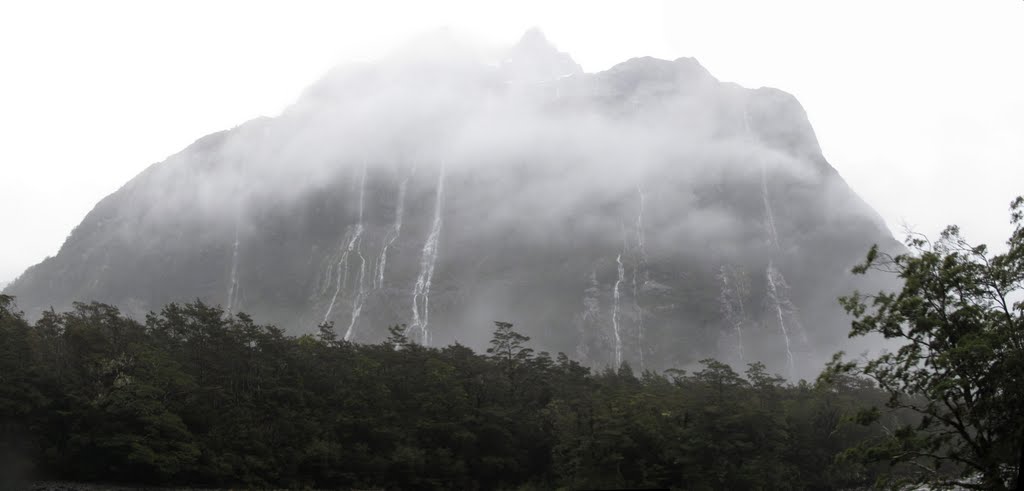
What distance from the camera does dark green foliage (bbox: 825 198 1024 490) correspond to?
27938 mm

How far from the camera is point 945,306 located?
105ft

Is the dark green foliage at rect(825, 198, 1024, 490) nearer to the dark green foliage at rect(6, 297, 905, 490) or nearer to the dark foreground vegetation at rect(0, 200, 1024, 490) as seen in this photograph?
the dark foreground vegetation at rect(0, 200, 1024, 490)

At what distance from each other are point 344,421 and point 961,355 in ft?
191

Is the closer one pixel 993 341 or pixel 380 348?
pixel 993 341

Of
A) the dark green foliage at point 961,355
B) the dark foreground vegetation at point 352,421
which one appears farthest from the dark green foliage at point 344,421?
the dark green foliage at point 961,355

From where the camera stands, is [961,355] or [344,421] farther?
[344,421]

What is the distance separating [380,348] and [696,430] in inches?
1639

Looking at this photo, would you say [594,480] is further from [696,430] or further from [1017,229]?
[1017,229]

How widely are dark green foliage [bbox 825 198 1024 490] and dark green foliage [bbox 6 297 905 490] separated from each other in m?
28.4

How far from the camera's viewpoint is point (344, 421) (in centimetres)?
7431

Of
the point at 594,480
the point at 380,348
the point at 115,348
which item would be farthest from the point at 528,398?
the point at 115,348

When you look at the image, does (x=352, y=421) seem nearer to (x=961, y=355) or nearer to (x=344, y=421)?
(x=344, y=421)

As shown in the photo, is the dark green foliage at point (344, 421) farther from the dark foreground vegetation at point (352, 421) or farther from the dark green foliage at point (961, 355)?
the dark green foliage at point (961, 355)

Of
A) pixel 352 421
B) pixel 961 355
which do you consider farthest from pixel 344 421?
pixel 961 355
